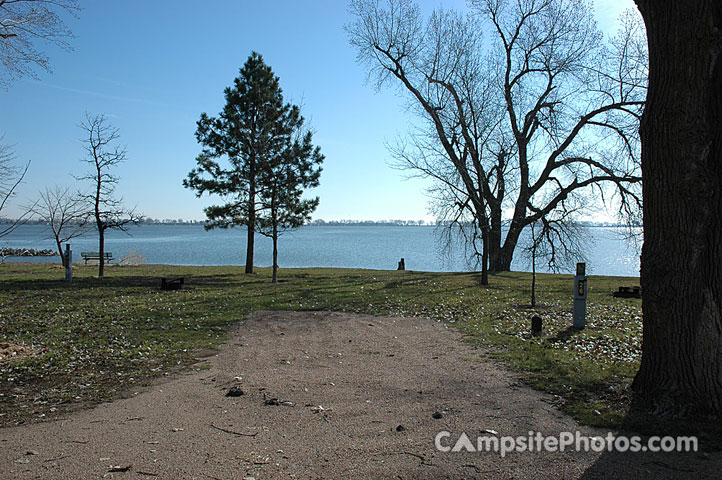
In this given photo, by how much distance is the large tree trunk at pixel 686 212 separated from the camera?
552 centimetres

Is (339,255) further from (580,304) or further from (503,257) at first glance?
(580,304)

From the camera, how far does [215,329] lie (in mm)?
11641

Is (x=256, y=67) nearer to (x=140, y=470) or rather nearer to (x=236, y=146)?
(x=236, y=146)

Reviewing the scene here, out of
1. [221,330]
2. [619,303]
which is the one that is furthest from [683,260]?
[619,303]

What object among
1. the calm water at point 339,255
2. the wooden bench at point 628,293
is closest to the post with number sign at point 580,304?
the wooden bench at point 628,293

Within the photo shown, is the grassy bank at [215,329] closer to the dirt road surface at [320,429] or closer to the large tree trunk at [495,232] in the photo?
the dirt road surface at [320,429]

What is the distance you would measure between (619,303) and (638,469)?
12.8 metres

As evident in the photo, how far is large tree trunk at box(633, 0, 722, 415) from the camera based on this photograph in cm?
552

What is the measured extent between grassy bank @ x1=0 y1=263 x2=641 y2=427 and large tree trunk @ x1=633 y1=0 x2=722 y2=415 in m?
0.77

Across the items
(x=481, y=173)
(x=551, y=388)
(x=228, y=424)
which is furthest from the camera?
(x=481, y=173)

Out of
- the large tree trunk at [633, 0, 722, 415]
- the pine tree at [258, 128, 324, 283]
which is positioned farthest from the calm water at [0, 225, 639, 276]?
the large tree trunk at [633, 0, 722, 415]

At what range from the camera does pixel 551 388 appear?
672cm

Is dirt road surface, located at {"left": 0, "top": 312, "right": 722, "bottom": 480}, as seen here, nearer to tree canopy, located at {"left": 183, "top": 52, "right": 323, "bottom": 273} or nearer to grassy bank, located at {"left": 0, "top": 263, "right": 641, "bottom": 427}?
grassy bank, located at {"left": 0, "top": 263, "right": 641, "bottom": 427}

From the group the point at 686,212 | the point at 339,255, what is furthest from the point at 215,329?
the point at 339,255
